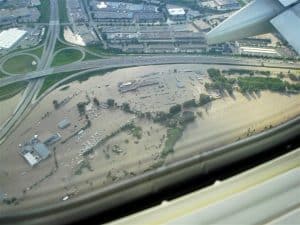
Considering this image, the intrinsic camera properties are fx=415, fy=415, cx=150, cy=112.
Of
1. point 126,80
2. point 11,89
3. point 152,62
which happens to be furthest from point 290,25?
point 11,89

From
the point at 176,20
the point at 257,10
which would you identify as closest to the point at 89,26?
the point at 176,20

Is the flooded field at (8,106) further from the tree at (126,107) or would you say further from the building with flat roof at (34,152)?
the tree at (126,107)

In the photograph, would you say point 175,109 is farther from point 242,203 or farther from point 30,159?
point 242,203

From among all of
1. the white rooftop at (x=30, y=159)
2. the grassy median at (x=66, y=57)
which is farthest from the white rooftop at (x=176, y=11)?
the white rooftop at (x=30, y=159)

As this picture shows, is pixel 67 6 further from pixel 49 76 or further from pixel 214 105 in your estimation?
pixel 214 105

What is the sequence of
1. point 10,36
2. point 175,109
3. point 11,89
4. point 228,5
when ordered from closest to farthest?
1. point 175,109
2. point 11,89
3. point 10,36
4. point 228,5

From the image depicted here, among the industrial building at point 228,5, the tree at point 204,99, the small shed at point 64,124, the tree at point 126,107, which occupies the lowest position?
the tree at point 204,99
